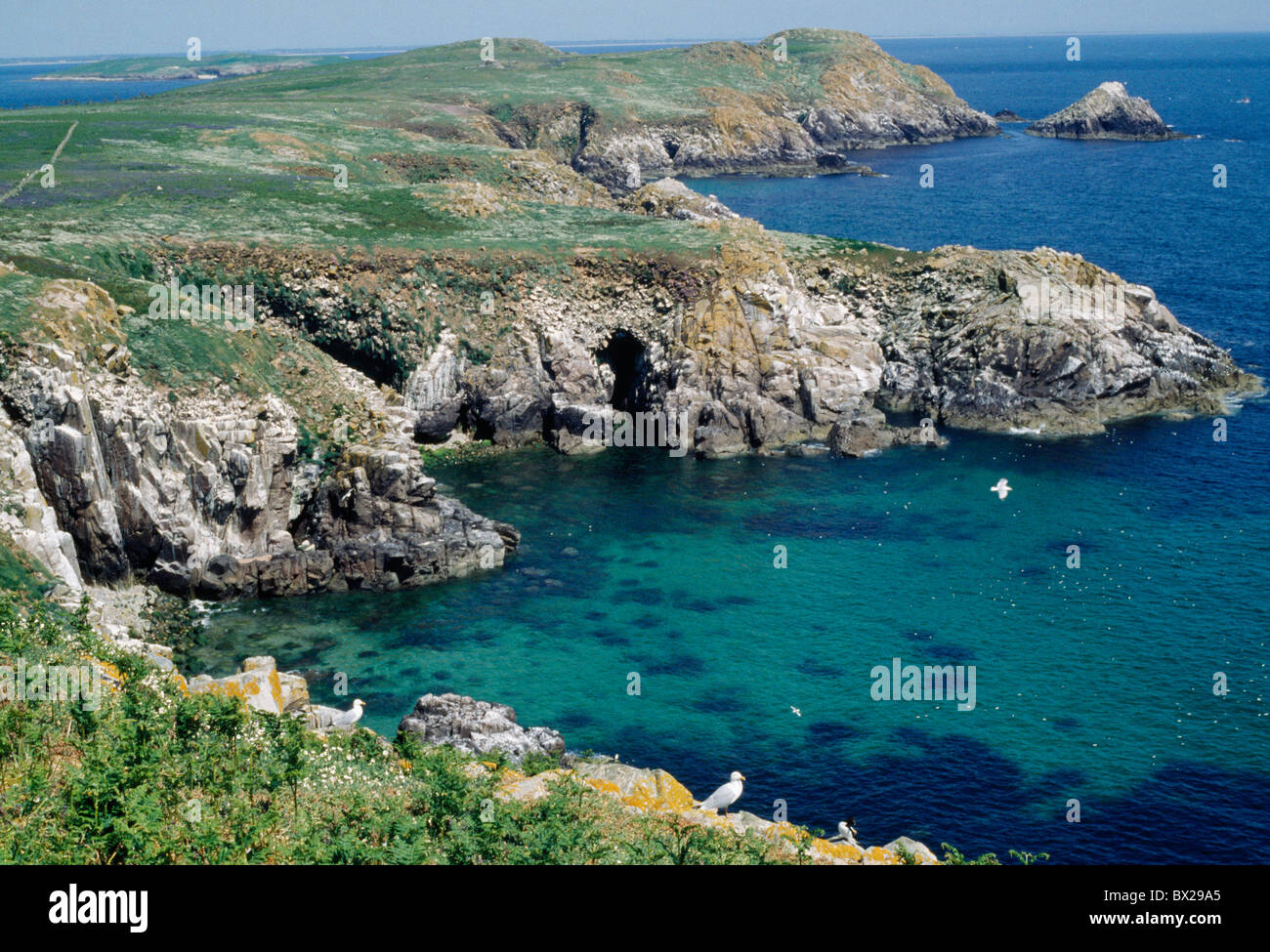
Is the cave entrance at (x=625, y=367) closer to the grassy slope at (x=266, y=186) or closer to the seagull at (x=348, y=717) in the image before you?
the grassy slope at (x=266, y=186)

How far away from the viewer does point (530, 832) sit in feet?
87.8

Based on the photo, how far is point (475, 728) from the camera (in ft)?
150

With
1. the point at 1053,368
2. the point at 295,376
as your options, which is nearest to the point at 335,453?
the point at 295,376

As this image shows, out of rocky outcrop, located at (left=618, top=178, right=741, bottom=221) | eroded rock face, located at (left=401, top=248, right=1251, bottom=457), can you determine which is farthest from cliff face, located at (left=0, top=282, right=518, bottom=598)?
rocky outcrop, located at (left=618, top=178, right=741, bottom=221)

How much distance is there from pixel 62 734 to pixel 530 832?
12.6 m

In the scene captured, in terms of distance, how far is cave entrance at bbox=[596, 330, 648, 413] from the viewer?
283 feet

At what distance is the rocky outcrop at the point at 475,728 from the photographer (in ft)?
148

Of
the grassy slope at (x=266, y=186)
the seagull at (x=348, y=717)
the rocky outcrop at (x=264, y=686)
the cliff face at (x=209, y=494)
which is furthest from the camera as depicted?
the grassy slope at (x=266, y=186)

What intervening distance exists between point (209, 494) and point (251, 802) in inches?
1434

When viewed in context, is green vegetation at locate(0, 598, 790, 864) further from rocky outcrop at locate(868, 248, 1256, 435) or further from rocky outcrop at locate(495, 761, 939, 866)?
rocky outcrop at locate(868, 248, 1256, 435)

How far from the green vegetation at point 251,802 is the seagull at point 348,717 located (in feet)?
32.9

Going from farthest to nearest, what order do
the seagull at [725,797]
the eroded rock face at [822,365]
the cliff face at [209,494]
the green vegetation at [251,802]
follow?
1. the eroded rock face at [822,365]
2. the cliff face at [209,494]
3. the seagull at [725,797]
4. the green vegetation at [251,802]

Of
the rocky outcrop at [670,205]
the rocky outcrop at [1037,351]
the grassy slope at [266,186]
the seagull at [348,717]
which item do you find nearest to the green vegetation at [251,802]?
the seagull at [348,717]

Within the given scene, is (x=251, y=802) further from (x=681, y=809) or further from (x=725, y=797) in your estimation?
(x=725, y=797)
